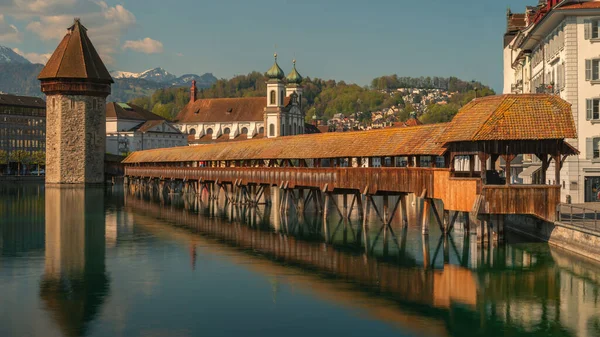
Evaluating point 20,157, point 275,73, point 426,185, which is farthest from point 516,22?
point 20,157

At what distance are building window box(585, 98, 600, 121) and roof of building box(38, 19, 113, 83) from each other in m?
63.4

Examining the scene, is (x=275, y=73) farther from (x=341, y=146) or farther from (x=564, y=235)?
(x=564, y=235)

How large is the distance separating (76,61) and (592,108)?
215 ft

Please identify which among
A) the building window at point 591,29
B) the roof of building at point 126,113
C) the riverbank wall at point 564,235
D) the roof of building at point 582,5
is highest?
the roof of building at point 126,113

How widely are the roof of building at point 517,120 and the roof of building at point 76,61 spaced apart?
223 ft

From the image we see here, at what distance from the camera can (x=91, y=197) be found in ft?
227

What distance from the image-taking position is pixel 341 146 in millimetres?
40812

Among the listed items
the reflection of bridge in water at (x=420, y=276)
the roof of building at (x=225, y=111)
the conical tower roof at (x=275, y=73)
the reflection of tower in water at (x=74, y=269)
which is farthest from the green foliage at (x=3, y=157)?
the reflection of bridge in water at (x=420, y=276)

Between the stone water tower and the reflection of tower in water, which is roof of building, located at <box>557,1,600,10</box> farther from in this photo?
the stone water tower

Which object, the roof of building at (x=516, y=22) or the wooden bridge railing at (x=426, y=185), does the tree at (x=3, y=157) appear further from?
the roof of building at (x=516, y=22)

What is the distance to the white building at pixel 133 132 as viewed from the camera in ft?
397

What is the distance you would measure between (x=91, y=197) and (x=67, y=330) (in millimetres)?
52155

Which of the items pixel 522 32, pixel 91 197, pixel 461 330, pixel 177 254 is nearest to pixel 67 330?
pixel 461 330

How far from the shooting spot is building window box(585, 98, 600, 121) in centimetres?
3841
